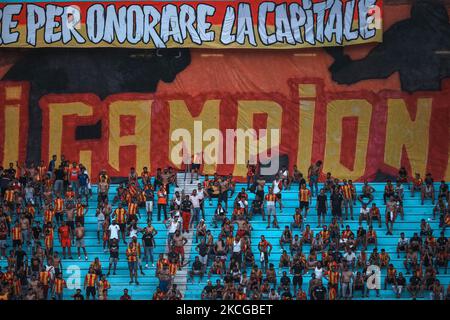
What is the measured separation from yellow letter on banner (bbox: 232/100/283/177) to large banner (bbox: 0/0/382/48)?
2.02 meters

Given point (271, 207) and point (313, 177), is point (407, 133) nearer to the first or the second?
point (313, 177)

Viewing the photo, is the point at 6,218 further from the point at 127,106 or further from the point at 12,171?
the point at 127,106

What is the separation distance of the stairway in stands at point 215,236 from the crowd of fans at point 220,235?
0.44ft

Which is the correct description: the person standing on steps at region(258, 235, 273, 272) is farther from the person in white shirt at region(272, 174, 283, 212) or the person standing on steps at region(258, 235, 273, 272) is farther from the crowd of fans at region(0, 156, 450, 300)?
the person in white shirt at region(272, 174, 283, 212)

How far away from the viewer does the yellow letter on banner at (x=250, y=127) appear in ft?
144

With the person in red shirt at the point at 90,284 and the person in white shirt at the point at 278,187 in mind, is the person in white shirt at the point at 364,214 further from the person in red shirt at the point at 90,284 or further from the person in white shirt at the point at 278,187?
the person in red shirt at the point at 90,284

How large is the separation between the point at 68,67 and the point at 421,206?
12.7 m

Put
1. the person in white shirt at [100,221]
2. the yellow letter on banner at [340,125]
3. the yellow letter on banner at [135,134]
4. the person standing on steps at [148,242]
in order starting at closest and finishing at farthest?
the person standing on steps at [148,242], the person in white shirt at [100,221], the yellow letter on banner at [340,125], the yellow letter on banner at [135,134]

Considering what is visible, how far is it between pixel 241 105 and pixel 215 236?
645 cm

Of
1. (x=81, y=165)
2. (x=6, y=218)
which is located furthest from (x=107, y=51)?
(x=6, y=218)

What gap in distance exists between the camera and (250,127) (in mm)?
44188

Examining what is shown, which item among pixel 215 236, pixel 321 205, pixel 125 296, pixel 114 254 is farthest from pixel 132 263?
pixel 321 205

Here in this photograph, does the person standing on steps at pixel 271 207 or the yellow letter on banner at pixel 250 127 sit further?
the yellow letter on banner at pixel 250 127

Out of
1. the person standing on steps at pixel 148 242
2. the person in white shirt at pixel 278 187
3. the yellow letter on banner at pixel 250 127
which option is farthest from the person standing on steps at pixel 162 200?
the yellow letter on banner at pixel 250 127
